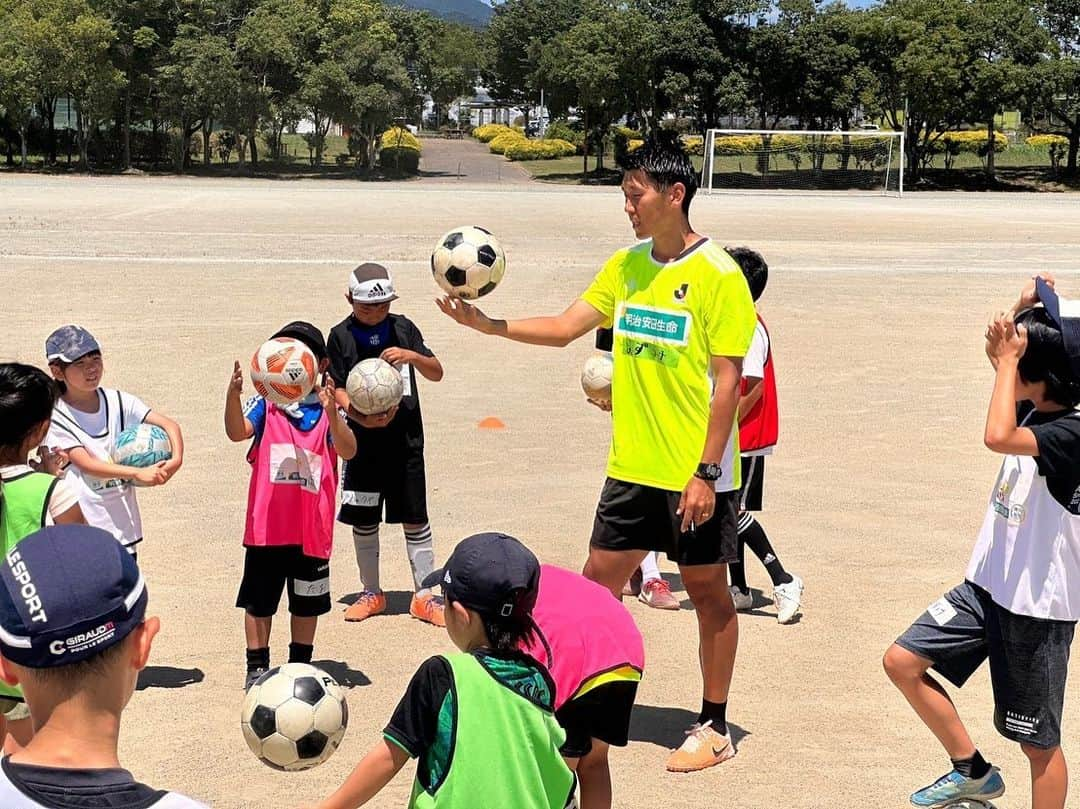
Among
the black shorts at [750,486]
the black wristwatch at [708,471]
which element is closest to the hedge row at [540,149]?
the black shorts at [750,486]

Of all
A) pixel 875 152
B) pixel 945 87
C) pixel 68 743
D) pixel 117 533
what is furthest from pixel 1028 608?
pixel 945 87

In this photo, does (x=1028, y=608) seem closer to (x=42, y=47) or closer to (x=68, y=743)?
(x=68, y=743)

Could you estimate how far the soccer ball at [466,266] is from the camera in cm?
624

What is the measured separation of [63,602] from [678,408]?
353cm

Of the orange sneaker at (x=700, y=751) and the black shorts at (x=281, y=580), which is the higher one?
the black shorts at (x=281, y=580)

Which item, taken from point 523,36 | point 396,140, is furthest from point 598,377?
point 523,36

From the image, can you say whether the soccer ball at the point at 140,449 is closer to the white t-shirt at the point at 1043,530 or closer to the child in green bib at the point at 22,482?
the child in green bib at the point at 22,482

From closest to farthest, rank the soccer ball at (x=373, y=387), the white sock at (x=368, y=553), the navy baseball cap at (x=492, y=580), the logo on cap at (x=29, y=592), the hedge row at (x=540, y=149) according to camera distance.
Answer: the logo on cap at (x=29, y=592) < the navy baseball cap at (x=492, y=580) < the soccer ball at (x=373, y=387) < the white sock at (x=368, y=553) < the hedge row at (x=540, y=149)

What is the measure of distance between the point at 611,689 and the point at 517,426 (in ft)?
27.0

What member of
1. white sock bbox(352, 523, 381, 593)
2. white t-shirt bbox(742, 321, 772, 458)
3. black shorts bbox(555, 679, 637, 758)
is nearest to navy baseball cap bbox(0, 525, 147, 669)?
black shorts bbox(555, 679, 637, 758)

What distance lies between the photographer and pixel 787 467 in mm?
10828

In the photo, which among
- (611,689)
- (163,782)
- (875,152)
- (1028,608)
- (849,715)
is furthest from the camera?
(875,152)

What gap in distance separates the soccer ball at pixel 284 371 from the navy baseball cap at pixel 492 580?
100 inches

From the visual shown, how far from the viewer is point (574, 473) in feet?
34.6
